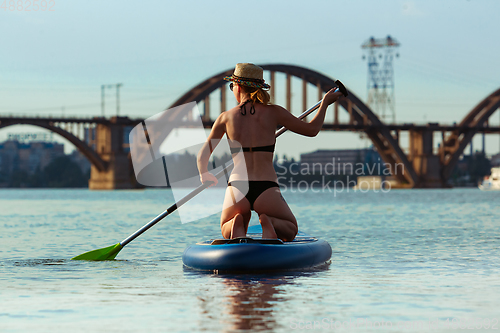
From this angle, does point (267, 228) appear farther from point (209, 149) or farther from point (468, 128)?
point (468, 128)

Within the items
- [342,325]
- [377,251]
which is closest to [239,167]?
[342,325]

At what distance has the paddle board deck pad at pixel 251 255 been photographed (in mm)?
7617

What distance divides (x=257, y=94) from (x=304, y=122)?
56cm

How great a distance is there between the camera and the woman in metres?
7.82

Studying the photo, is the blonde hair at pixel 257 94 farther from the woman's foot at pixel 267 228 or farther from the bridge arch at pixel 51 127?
the bridge arch at pixel 51 127

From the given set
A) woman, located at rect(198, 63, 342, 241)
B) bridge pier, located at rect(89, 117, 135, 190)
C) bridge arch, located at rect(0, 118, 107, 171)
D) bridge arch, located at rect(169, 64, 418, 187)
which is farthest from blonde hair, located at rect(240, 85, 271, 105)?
bridge pier, located at rect(89, 117, 135, 190)

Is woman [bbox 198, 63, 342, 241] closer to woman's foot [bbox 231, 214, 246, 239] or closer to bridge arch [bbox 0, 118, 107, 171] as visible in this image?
woman's foot [bbox 231, 214, 246, 239]

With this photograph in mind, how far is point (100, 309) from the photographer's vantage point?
5.74 meters

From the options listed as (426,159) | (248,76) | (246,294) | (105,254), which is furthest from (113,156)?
(246,294)

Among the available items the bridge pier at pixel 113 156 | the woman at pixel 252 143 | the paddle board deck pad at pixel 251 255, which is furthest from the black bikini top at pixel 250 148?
the bridge pier at pixel 113 156

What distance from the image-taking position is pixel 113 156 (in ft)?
261

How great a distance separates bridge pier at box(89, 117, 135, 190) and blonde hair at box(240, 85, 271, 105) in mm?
71075

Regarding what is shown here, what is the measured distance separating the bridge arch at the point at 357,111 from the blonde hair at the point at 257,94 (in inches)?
2526

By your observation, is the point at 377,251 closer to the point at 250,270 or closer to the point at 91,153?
the point at 250,270
